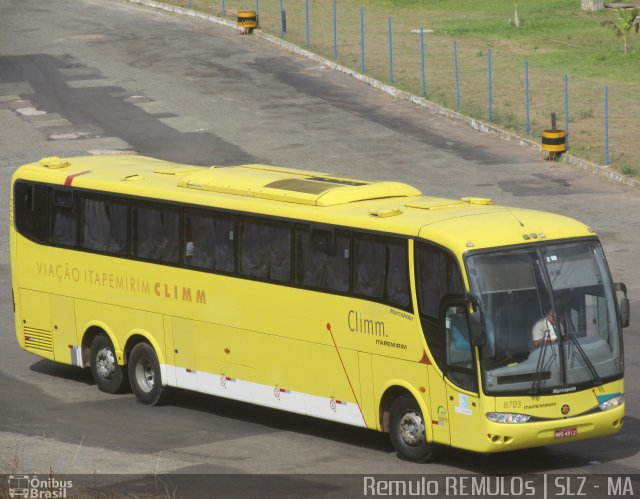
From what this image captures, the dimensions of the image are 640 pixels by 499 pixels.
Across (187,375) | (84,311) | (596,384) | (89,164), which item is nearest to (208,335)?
(187,375)

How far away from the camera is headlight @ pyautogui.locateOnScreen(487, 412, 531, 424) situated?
16.1m

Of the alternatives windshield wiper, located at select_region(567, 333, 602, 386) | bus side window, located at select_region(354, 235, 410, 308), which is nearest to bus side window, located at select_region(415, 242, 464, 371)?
bus side window, located at select_region(354, 235, 410, 308)

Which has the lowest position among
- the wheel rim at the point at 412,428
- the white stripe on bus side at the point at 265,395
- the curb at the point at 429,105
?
the curb at the point at 429,105

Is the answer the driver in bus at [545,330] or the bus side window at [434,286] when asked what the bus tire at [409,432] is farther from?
the driver in bus at [545,330]

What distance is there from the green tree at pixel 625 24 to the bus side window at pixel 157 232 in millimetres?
35357

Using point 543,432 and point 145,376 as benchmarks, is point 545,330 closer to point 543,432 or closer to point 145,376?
point 543,432

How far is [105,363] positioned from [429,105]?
986 inches

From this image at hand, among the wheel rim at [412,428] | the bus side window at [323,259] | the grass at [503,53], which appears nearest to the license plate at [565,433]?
the wheel rim at [412,428]

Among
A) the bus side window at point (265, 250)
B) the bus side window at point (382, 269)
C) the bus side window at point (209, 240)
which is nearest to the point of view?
the bus side window at point (382, 269)

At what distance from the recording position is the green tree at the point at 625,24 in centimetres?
5378

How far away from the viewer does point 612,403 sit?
16.8 metres

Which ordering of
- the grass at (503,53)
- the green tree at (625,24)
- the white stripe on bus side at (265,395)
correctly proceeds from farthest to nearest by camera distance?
1. the green tree at (625,24)
2. the grass at (503,53)
3. the white stripe on bus side at (265,395)

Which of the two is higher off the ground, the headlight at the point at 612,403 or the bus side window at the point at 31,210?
the bus side window at the point at 31,210

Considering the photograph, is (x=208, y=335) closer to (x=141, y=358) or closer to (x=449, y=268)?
(x=141, y=358)
